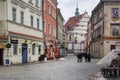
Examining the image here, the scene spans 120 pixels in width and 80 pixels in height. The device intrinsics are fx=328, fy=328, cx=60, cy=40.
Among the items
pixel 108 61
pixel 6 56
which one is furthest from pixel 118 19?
pixel 108 61

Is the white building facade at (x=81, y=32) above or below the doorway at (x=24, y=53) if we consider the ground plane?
above

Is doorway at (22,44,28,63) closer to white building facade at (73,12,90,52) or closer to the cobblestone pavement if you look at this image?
the cobblestone pavement

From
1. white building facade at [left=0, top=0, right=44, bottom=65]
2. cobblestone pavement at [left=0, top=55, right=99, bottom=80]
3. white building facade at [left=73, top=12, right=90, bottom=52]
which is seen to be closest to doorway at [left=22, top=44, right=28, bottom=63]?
white building facade at [left=0, top=0, right=44, bottom=65]

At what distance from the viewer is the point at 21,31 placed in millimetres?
38719

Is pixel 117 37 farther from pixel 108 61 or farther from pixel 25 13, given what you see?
pixel 108 61

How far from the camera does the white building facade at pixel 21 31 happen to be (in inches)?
1323

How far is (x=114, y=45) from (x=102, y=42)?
→ 2.24m

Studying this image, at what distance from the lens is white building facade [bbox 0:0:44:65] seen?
33.6 m

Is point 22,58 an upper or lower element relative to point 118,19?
lower

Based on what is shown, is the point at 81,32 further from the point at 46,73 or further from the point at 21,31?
the point at 46,73

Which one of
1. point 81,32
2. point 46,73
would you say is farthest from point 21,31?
point 81,32

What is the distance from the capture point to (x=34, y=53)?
4488cm

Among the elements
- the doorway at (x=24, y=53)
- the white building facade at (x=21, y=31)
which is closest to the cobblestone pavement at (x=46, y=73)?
the white building facade at (x=21, y=31)

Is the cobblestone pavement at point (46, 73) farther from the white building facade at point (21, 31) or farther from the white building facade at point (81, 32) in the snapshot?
the white building facade at point (81, 32)
